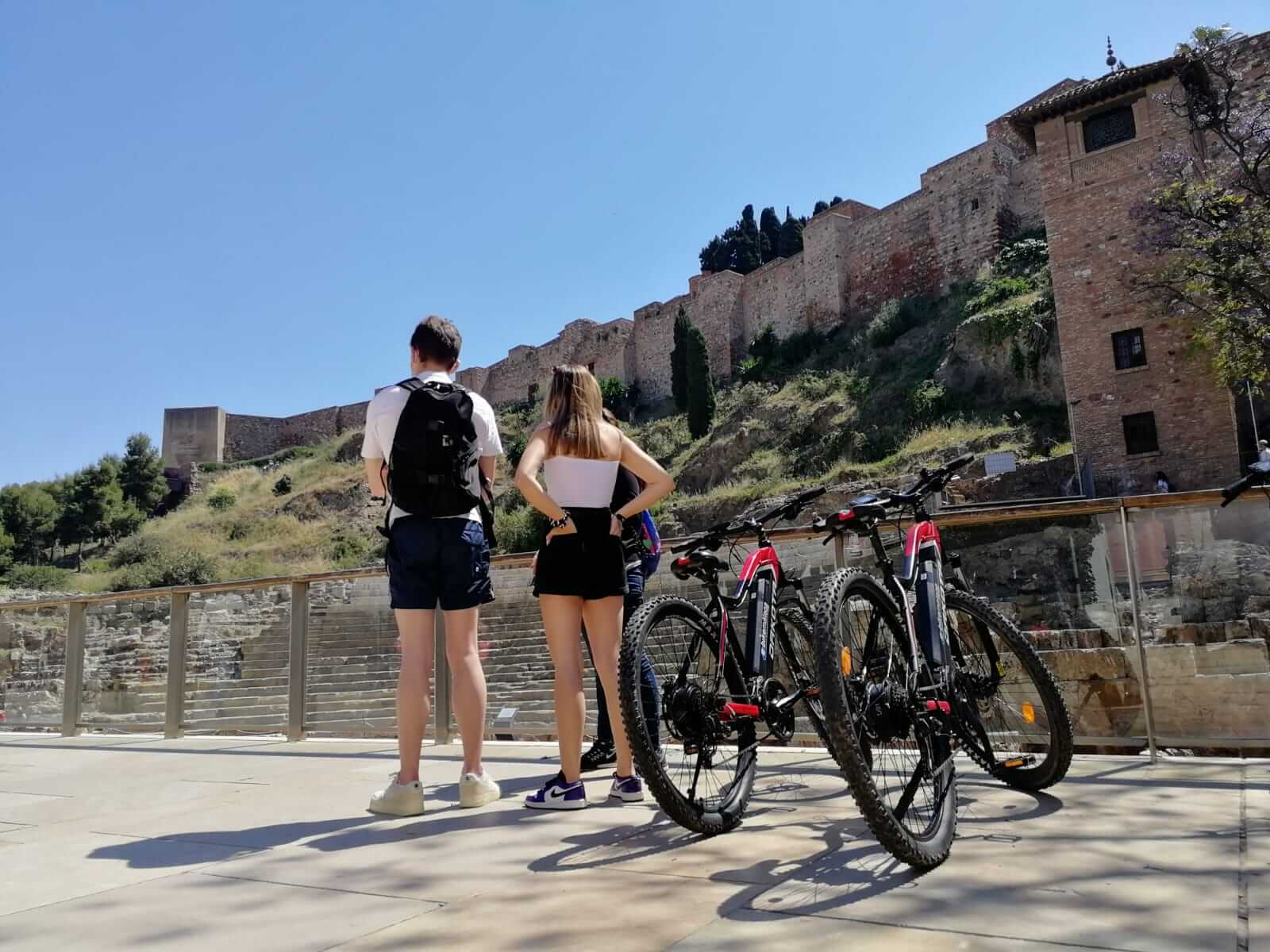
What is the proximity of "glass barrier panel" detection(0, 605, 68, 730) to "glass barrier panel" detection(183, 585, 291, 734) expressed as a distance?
155 cm

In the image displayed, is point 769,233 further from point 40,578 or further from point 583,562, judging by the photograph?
point 583,562

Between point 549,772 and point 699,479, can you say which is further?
point 699,479

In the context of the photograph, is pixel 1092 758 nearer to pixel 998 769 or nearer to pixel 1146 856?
pixel 998 769

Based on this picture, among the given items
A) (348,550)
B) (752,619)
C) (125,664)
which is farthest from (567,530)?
(348,550)

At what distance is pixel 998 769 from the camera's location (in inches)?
121

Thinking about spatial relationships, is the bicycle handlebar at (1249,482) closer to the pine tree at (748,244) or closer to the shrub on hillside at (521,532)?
the shrub on hillside at (521,532)

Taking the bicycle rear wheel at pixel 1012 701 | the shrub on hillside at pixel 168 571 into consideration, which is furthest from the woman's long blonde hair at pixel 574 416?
the shrub on hillside at pixel 168 571

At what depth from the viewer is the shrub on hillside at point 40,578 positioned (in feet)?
128

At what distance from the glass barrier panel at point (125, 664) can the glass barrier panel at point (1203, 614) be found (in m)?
6.41

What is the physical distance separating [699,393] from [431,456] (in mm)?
36883

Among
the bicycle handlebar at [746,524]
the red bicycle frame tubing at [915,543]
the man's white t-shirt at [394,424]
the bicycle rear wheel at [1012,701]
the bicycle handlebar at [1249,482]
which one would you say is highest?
the man's white t-shirt at [394,424]

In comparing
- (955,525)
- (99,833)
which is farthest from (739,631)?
(99,833)

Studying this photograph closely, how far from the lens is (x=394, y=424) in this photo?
334 cm

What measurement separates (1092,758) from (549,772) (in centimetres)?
236
